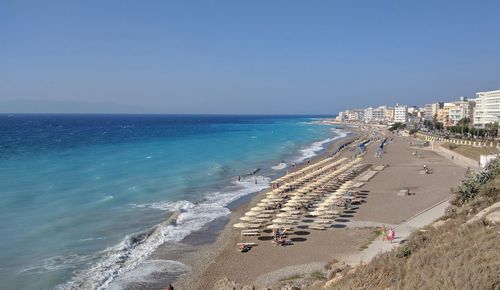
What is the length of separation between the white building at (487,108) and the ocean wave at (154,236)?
8185cm

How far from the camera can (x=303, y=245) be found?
20.4 meters

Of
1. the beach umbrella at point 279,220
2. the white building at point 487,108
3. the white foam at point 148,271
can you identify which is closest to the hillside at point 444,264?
the white foam at point 148,271

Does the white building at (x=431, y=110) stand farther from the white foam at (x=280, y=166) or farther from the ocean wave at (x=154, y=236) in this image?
the ocean wave at (x=154, y=236)

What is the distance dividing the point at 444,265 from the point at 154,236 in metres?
16.4

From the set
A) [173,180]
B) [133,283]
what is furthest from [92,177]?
[133,283]

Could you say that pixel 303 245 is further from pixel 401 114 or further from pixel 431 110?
pixel 401 114

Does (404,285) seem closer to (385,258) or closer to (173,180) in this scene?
(385,258)

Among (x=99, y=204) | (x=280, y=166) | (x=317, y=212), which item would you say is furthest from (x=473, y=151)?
(x=99, y=204)

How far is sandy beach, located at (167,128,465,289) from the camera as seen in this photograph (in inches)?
677

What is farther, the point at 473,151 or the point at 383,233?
the point at 473,151

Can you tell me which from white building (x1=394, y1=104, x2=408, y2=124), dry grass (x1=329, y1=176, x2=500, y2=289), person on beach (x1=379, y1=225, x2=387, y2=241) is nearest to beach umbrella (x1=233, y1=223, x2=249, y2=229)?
A: person on beach (x1=379, y1=225, x2=387, y2=241)

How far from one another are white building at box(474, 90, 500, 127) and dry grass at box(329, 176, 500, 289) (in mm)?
93864

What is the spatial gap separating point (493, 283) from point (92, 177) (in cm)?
3817

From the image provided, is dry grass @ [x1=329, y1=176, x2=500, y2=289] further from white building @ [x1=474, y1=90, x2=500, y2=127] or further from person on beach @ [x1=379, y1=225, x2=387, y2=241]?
white building @ [x1=474, y1=90, x2=500, y2=127]
